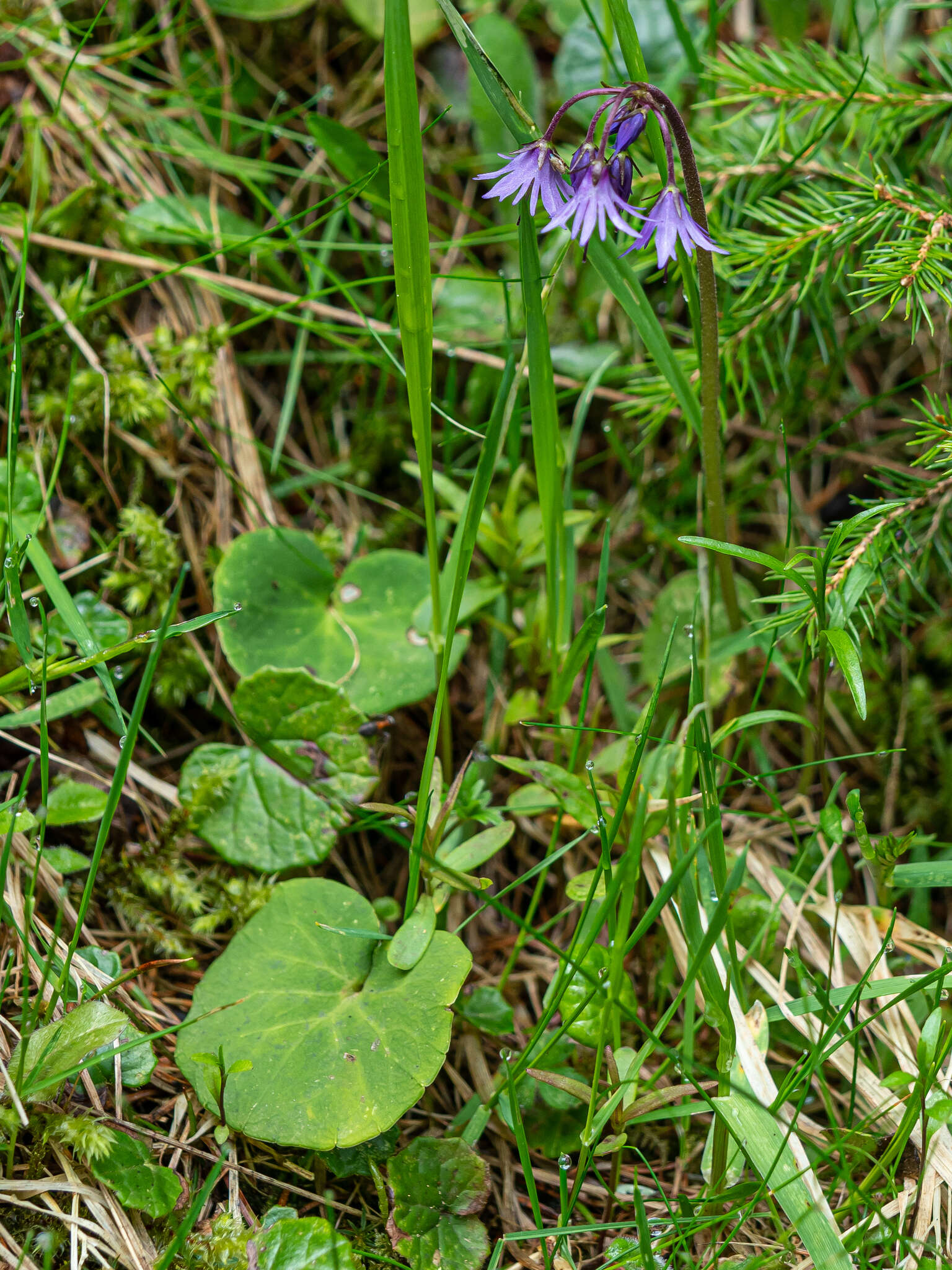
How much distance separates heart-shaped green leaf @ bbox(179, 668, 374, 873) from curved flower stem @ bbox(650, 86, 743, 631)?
29.4 inches

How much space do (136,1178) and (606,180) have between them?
144cm

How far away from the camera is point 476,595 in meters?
1.96

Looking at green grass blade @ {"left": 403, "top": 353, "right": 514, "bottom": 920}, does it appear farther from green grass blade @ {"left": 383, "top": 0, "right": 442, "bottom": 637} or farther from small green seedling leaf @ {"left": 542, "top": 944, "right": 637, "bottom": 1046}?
small green seedling leaf @ {"left": 542, "top": 944, "right": 637, "bottom": 1046}

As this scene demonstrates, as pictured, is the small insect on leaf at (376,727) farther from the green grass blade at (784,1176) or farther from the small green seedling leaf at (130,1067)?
the green grass blade at (784,1176)

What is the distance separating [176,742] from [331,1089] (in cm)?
86

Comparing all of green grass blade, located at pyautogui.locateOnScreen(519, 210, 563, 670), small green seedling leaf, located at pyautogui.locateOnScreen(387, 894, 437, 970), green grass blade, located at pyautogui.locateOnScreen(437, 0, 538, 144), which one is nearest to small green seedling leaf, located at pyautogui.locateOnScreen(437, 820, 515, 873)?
small green seedling leaf, located at pyautogui.locateOnScreen(387, 894, 437, 970)

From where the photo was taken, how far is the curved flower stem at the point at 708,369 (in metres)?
1.39

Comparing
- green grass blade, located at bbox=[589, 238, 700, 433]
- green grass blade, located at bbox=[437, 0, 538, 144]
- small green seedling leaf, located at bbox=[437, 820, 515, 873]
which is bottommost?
small green seedling leaf, located at bbox=[437, 820, 515, 873]

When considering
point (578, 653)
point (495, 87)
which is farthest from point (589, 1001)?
point (495, 87)

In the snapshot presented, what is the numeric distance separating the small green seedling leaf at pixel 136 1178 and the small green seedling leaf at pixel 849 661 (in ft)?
3.62

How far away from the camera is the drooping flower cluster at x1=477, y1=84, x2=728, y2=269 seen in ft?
4.12

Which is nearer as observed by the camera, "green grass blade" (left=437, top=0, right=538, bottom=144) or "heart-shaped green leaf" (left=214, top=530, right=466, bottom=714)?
"green grass blade" (left=437, top=0, right=538, bottom=144)

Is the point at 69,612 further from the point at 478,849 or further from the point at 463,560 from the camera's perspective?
the point at 478,849

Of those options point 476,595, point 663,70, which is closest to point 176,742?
point 476,595
